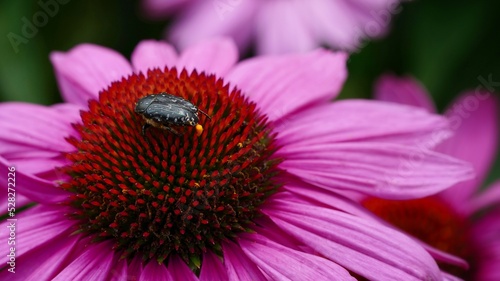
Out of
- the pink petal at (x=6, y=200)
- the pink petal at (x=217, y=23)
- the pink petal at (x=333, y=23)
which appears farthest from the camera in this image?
the pink petal at (x=217, y=23)

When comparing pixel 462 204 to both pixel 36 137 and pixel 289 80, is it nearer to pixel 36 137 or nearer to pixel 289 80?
pixel 289 80

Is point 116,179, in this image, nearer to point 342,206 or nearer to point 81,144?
point 81,144

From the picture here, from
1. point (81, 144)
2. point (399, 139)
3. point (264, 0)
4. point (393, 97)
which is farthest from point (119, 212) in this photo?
point (264, 0)

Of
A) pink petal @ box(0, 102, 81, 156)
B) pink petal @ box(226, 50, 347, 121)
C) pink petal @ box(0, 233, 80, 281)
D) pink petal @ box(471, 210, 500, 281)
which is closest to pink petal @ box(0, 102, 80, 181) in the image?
pink petal @ box(0, 102, 81, 156)

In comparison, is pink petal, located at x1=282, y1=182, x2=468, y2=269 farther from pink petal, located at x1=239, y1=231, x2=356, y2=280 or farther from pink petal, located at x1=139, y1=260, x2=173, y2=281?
pink petal, located at x1=139, y1=260, x2=173, y2=281

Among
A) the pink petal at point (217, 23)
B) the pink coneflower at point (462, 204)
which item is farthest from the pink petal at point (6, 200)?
the pink petal at point (217, 23)

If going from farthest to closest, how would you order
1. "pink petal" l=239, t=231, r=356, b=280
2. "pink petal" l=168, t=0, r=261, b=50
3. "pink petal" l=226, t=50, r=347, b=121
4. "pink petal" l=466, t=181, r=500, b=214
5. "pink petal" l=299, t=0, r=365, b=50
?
"pink petal" l=168, t=0, r=261, b=50, "pink petal" l=299, t=0, r=365, b=50, "pink petal" l=466, t=181, r=500, b=214, "pink petal" l=226, t=50, r=347, b=121, "pink petal" l=239, t=231, r=356, b=280

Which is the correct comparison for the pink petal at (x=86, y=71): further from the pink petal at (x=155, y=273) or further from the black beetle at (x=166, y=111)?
the pink petal at (x=155, y=273)
